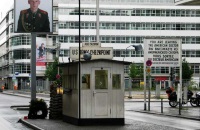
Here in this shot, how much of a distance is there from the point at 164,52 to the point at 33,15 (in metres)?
9.24

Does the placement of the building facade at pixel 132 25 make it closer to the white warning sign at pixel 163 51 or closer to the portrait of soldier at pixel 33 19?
the portrait of soldier at pixel 33 19

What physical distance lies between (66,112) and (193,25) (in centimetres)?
8628

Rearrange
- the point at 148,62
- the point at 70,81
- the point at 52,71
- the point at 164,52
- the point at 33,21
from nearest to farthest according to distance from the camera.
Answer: the point at 70,81
the point at 148,62
the point at 164,52
the point at 33,21
the point at 52,71

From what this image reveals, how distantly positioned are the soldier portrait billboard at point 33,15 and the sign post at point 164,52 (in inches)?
284

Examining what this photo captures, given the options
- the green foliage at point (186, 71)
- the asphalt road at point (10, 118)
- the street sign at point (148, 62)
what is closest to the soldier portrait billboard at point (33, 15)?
the asphalt road at point (10, 118)

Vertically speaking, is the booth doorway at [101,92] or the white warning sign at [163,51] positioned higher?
the white warning sign at [163,51]

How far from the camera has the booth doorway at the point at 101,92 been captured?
65.3 feet

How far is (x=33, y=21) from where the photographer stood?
3509cm

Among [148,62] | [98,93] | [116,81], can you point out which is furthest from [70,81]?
[148,62]

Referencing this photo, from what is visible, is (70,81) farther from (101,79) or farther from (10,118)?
(10,118)

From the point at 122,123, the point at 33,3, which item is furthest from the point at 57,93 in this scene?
the point at 33,3

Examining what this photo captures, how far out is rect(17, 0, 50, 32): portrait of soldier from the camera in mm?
34969

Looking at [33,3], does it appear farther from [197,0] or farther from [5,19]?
[5,19]

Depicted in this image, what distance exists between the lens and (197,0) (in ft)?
73.8
